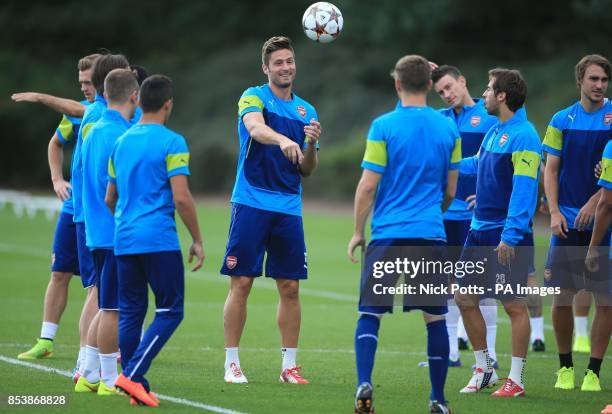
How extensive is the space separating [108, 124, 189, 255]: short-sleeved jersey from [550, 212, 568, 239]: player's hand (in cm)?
324

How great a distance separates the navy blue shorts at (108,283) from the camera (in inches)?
311

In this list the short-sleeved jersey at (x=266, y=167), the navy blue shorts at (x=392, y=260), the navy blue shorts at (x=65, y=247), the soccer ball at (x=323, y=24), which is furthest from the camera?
the soccer ball at (x=323, y=24)

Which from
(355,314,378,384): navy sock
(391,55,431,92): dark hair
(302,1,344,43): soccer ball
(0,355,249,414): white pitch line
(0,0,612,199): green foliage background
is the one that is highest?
(0,0,612,199): green foliage background

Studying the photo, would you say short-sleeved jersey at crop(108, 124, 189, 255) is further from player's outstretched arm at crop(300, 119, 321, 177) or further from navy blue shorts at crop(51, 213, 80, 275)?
navy blue shorts at crop(51, 213, 80, 275)

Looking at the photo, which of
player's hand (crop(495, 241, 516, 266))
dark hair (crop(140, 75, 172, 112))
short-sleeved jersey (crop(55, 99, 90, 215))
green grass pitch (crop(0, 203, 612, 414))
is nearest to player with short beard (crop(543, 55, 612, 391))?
green grass pitch (crop(0, 203, 612, 414))

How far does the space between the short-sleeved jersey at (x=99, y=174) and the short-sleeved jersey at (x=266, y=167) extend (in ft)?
4.12

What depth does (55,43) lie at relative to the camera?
5697 cm

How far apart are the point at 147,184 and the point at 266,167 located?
1724mm

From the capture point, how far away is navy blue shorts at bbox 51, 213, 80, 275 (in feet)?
32.9

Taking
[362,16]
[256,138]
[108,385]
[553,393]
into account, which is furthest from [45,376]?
[362,16]

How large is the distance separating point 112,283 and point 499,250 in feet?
9.74

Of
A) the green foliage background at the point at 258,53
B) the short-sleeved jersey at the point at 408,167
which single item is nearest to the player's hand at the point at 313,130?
the short-sleeved jersey at the point at 408,167

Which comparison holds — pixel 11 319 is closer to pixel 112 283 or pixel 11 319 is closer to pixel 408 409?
pixel 112 283

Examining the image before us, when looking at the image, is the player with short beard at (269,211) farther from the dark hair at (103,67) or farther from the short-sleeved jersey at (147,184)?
the short-sleeved jersey at (147,184)
